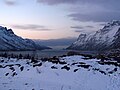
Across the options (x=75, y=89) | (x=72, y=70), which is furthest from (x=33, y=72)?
(x=75, y=89)

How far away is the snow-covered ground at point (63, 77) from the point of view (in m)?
28.2

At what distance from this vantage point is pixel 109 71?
1286 inches

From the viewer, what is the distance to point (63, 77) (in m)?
31.8

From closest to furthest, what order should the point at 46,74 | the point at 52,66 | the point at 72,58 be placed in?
1. the point at 46,74
2. the point at 52,66
3. the point at 72,58

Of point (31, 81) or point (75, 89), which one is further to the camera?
point (31, 81)

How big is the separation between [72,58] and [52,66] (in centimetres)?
822

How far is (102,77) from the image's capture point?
30266 mm

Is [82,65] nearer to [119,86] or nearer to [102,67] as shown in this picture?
[102,67]

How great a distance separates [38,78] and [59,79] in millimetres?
3254

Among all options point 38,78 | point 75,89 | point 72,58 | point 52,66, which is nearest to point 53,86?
point 75,89

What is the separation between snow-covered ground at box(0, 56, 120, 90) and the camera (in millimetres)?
28188

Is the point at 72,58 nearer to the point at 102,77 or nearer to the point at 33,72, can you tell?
the point at 33,72

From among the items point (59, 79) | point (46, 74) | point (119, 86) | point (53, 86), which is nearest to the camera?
point (119, 86)

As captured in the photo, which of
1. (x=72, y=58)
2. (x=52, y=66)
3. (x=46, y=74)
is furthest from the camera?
(x=72, y=58)
